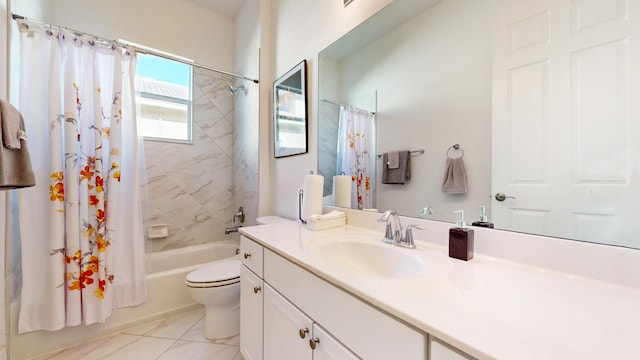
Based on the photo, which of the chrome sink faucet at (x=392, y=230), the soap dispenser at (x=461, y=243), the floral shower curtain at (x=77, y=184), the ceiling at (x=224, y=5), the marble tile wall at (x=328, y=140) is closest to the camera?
the soap dispenser at (x=461, y=243)

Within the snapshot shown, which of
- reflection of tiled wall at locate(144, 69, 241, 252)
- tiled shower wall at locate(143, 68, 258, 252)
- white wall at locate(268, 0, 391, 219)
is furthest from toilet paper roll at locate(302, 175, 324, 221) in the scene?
reflection of tiled wall at locate(144, 69, 241, 252)

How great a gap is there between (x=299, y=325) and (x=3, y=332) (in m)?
1.75

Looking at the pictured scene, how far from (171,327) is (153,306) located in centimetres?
22

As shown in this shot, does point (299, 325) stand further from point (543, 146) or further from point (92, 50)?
point (92, 50)

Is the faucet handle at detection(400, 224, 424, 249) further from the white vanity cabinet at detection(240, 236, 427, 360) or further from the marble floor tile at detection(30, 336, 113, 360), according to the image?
the marble floor tile at detection(30, 336, 113, 360)

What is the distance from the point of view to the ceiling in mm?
2541

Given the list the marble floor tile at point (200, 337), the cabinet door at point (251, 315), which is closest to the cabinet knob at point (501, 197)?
the cabinet door at point (251, 315)

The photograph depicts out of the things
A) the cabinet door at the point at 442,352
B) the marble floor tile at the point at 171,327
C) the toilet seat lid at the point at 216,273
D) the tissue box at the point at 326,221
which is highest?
the tissue box at the point at 326,221

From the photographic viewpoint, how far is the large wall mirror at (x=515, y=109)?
2.13 ft

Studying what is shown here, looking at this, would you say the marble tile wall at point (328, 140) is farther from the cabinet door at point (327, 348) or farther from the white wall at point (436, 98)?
the cabinet door at point (327, 348)

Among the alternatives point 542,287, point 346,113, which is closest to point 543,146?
point 542,287

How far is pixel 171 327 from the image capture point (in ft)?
5.87

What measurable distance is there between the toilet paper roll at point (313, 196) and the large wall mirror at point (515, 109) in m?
0.33

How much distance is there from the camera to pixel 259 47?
216 centimetres
